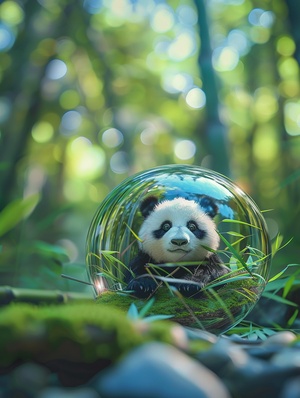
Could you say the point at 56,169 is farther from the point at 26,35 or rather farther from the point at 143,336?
the point at 143,336

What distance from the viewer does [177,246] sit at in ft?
5.19

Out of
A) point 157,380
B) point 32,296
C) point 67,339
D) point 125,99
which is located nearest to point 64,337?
point 67,339

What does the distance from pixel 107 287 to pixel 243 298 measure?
0.42m

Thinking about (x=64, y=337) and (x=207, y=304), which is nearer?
(x=64, y=337)

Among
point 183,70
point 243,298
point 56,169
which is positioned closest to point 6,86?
point 56,169

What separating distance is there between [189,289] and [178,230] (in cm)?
18

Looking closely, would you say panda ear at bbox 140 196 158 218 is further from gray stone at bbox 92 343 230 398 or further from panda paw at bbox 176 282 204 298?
gray stone at bbox 92 343 230 398

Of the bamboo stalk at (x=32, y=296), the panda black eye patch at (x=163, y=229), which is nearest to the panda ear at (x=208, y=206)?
the panda black eye patch at (x=163, y=229)

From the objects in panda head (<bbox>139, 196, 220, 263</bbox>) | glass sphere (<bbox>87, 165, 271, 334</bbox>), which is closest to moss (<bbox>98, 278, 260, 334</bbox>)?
glass sphere (<bbox>87, 165, 271, 334</bbox>)

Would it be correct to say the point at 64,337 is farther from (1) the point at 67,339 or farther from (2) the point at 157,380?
(2) the point at 157,380

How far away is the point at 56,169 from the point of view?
7363 mm

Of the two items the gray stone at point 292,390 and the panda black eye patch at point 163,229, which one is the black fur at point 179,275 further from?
the gray stone at point 292,390

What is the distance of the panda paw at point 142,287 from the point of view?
1.56 meters

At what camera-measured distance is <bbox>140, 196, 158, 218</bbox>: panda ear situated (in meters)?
1.67
